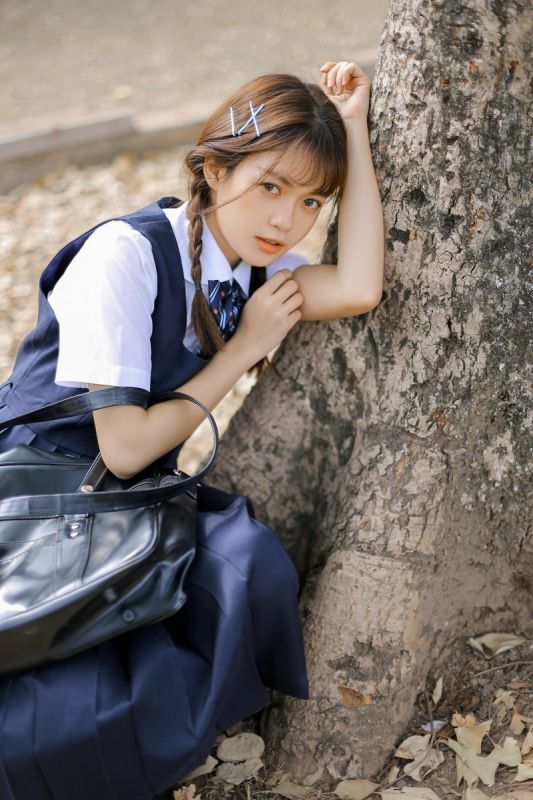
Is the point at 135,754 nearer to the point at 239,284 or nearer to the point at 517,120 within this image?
the point at 239,284

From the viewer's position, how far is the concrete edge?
18.3 ft

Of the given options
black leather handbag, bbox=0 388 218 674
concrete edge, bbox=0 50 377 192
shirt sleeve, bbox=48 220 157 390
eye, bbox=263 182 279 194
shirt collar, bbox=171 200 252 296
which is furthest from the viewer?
concrete edge, bbox=0 50 377 192

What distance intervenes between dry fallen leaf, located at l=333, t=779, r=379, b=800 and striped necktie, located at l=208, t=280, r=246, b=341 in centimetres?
112

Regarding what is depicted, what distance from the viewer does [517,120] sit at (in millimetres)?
2061

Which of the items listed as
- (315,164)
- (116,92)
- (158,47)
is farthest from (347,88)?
(158,47)

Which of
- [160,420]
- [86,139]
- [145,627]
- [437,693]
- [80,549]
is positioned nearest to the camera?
[80,549]

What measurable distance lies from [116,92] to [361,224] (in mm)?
5585

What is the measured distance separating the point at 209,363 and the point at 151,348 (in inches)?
6.8

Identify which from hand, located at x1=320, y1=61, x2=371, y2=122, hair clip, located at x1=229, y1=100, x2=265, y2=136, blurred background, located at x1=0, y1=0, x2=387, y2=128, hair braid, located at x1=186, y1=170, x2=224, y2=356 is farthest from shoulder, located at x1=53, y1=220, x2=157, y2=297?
blurred background, located at x1=0, y1=0, x2=387, y2=128

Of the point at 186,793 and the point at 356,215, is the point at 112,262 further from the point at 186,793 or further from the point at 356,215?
the point at 186,793

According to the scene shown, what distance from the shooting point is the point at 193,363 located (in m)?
2.23

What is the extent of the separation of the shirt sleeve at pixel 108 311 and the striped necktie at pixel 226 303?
0.57 feet

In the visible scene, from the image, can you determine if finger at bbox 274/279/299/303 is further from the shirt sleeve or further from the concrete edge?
the concrete edge

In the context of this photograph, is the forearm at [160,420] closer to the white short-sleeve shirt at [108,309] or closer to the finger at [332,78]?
the white short-sleeve shirt at [108,309]
